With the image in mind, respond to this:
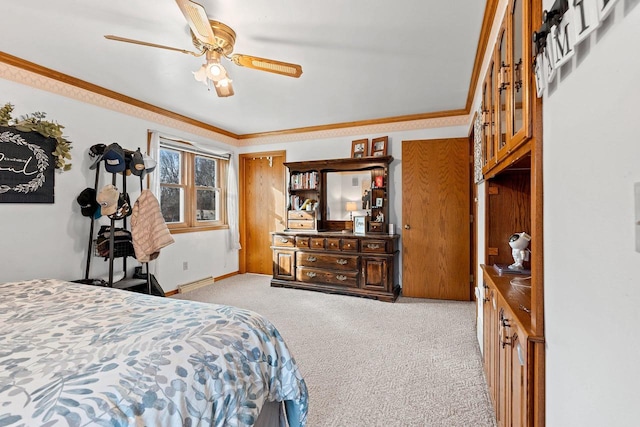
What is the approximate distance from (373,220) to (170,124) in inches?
118

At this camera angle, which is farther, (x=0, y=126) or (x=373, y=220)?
(x=373, y=220)

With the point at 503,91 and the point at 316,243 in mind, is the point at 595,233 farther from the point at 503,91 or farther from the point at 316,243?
the point at 316,243

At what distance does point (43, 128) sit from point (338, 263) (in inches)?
131

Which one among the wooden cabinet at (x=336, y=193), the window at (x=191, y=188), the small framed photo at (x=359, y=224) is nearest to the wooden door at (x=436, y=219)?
the wooden cabinet at (x=336, y=193)

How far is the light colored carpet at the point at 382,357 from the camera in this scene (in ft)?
5.67

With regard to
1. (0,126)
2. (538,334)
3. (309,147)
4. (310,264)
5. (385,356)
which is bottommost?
(385,356)

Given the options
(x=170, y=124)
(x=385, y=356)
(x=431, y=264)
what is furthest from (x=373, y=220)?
(x=170, y=124)

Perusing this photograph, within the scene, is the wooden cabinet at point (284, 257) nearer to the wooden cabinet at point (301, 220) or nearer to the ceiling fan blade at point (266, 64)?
the wooden cabinet at point (301, 220)

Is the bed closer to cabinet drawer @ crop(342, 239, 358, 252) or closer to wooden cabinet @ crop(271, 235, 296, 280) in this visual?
cabinet drawer @ crop(342, 239, 358, 252)

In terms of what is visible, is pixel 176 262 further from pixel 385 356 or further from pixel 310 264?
pixel 385 356

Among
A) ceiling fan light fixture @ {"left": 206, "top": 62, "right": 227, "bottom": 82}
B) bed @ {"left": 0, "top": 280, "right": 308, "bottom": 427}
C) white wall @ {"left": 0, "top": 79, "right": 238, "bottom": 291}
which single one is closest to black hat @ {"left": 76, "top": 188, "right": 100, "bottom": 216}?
white wall @ {"left": 0, "top": 79, "right": 238, "bottom": 291}

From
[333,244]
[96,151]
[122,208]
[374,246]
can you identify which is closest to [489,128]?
[374,246]

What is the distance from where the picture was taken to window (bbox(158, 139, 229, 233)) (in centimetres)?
404

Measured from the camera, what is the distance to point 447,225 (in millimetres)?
3750
